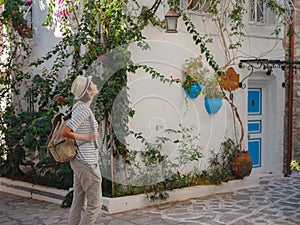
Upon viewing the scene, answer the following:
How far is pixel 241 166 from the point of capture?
919 cm

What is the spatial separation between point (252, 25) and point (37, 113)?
4.59m

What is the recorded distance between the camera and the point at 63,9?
8.41 meters

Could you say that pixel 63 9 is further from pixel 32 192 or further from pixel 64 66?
pixel 32 192

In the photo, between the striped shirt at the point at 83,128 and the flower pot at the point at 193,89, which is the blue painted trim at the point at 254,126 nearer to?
the flower pot at the point at 193,89

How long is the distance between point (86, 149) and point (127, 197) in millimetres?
2329

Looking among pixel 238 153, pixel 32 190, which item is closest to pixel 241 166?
pixel 238 153

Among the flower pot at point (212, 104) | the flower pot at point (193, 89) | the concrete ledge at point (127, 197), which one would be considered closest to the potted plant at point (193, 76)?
the flower pot at point (193, 89)

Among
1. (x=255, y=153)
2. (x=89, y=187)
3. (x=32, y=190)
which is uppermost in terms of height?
(x=255, y=153)

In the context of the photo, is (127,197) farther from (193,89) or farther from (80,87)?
(80,87)

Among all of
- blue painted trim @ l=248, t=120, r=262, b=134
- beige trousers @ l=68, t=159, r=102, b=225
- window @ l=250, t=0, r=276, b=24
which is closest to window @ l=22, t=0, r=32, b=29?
window @ l=250, t=0, r=276, b=24

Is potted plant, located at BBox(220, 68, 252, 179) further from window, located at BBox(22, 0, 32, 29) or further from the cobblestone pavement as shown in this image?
window, located at BBox(22, 0, 32, 29)

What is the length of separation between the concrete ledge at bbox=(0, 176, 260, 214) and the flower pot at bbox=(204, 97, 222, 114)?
53.1 inches

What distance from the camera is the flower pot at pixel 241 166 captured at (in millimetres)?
9180

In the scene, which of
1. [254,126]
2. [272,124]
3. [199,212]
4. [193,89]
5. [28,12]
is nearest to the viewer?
[199,212]
